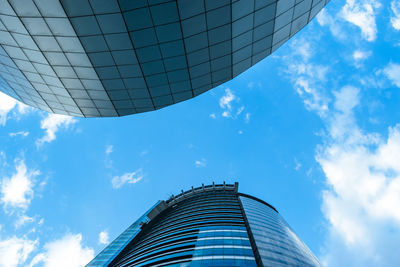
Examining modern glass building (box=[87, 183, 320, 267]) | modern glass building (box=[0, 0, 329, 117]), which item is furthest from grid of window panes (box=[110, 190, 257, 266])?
modern glass building (box=[0, 0, 329, 117])

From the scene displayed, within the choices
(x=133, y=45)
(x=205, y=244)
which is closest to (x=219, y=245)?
(x=205, y=244)

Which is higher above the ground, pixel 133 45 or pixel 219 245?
pixel 219 245

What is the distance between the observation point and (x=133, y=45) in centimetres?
734

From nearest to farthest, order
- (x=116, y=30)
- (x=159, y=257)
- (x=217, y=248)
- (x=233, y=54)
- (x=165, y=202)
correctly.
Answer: (x=116, y=30), (x=233, y=54), (x=217, y=248), (x=159, y=257), (x=165, y=202)

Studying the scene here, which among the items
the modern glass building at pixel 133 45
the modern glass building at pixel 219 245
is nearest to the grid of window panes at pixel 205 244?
the modern glass building at pixel 219 245

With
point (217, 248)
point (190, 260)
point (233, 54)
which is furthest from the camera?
point (217, 248)

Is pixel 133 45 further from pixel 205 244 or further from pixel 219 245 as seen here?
pixel 205 244

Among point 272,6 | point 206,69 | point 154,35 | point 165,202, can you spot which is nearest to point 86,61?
point 154,35

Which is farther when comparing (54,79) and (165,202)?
(165,202)

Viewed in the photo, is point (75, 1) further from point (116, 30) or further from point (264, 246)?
point (264, 246)

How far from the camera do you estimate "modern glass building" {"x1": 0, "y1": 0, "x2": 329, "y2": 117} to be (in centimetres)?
656

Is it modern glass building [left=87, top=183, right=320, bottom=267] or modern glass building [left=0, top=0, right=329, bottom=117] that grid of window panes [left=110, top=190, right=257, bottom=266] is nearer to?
modern glass building [left=87, top=183, right=320, bottom=267]

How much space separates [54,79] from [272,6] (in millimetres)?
9104

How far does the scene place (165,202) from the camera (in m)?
86.4
